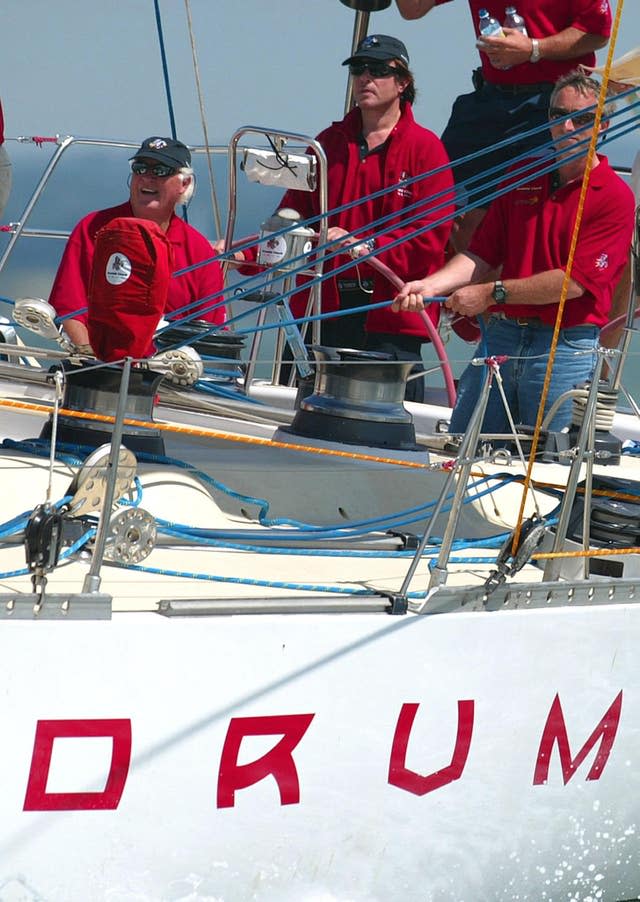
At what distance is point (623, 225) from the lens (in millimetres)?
3924

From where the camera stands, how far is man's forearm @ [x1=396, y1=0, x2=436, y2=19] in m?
5.26

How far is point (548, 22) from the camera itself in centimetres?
480

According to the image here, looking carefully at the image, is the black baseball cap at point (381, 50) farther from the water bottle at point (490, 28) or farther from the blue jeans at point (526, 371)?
the blue jeans at point (526, 371)

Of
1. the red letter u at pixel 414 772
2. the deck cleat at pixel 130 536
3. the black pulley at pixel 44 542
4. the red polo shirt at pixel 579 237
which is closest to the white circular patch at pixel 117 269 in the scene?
the deck cleat at pixel 130 536

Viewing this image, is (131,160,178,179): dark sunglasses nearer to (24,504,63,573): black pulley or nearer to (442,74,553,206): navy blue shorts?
(442,74,553,206): navy blue shorts

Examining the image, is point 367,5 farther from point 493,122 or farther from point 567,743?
point 567,743

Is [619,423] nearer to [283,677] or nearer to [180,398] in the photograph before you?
[180,398]

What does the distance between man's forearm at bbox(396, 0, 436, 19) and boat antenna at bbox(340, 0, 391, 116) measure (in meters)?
0.29

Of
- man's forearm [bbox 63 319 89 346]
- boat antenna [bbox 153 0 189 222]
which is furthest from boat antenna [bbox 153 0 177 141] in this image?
man's forearm [bbox 63 319 89 346]

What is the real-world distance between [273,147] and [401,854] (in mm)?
2335

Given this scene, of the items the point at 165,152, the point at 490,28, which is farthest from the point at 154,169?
the point at 490,28

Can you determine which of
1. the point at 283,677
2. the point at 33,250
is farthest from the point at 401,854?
the point at 33,250

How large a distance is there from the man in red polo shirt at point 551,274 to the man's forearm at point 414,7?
1.44 metres

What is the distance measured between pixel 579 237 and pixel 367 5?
2123mm
